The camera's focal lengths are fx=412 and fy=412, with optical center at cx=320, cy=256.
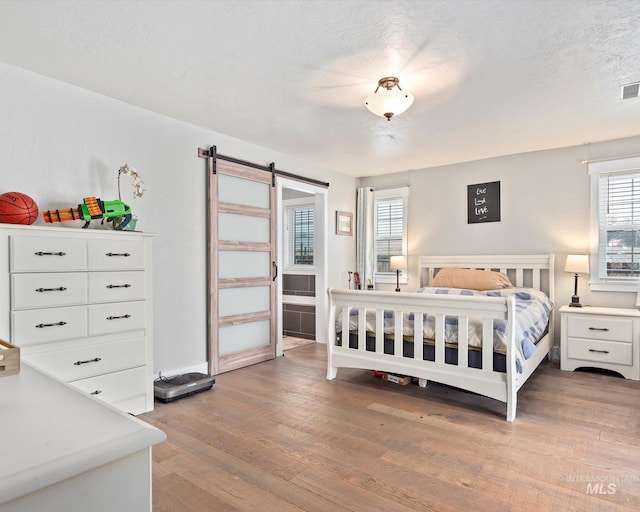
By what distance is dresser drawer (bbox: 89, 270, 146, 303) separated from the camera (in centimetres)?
270

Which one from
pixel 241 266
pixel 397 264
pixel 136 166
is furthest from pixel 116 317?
pixel 397 264

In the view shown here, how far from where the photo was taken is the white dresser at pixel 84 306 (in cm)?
238

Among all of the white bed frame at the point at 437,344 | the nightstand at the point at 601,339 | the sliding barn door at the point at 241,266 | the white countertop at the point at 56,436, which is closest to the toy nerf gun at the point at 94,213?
the sliding barn door at the point at 241,266

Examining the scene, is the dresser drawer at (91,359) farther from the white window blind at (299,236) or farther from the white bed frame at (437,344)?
the white window blind at (299,236)

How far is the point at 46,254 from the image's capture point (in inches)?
97.3

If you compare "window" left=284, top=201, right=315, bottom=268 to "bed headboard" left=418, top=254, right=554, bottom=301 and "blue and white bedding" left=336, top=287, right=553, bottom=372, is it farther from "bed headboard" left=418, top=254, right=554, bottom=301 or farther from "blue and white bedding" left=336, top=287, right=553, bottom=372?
"blue and white bedding" left=336, top=287, right=553, bottom=372

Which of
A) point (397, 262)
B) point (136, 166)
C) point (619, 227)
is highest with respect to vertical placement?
point (136, 166)

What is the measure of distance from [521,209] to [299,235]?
308 centimetres

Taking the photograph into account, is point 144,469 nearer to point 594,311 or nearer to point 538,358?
point 538,358

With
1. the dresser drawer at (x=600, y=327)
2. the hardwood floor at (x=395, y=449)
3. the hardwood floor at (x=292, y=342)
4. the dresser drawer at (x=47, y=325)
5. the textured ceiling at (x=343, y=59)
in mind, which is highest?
the textured ceiling at (x=343, y=59)

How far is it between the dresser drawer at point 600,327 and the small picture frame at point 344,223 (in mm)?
2911

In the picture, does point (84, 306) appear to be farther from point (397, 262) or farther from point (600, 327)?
point (600, 327)

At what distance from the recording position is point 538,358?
11.8ft

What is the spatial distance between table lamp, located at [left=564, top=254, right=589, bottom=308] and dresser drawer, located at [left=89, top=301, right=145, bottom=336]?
404cm
